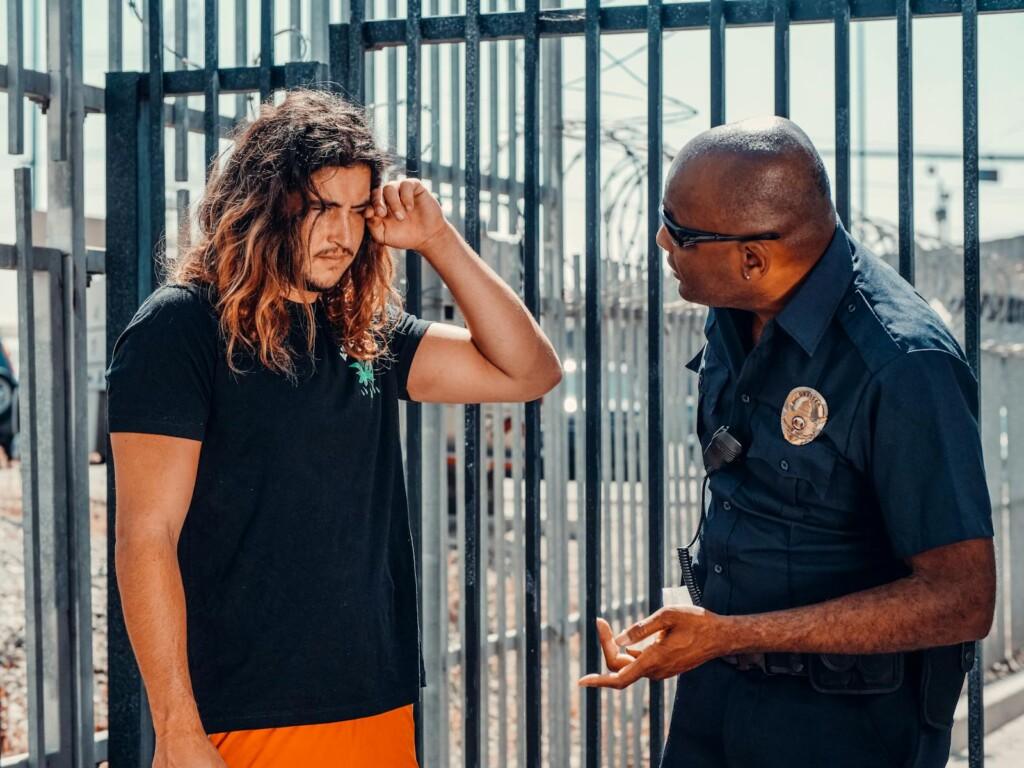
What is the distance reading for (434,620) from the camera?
450cm

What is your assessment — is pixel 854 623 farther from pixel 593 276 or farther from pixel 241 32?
pixel 241 32

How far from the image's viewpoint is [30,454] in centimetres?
326

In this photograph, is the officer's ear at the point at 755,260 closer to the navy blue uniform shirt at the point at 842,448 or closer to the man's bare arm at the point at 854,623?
the navy blue uniform shirt at the point at 842,448

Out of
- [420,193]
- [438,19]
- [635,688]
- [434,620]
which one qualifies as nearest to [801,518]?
[420,193]

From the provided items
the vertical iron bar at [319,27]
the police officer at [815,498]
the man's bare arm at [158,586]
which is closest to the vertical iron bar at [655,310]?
the police officer at [815,498]

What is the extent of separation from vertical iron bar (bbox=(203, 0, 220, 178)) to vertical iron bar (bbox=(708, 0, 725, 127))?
135 centimetres

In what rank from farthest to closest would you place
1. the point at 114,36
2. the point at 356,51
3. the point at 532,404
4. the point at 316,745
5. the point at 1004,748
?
1. the point at 1004,748
2. the point at 114,36
3. the point at 356,51
4. the point at 532,404
5. the point at 316,745

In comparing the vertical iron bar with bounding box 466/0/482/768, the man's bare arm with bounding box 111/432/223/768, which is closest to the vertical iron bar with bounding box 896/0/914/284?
the vertical iron bar with bounding box 466/0/482/768

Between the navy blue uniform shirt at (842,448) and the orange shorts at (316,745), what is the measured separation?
27.7 inches

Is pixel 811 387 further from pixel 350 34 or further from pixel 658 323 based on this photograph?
pixel 350 34

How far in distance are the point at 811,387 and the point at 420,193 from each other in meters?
0.96

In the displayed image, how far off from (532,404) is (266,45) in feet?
3.99

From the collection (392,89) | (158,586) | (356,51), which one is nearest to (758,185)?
(158,586)

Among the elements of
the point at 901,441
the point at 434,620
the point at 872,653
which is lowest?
the point at 434,620
